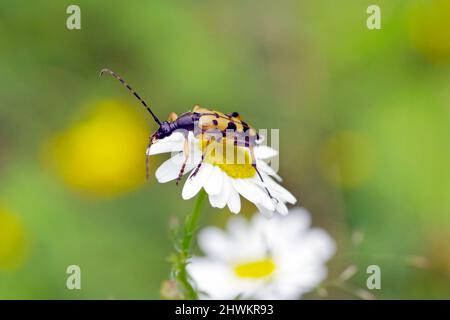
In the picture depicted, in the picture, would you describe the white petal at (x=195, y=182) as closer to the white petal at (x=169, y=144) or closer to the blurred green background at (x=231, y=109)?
the white petal at (x=169, y=144)

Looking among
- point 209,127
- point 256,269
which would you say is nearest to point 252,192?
point 209,127

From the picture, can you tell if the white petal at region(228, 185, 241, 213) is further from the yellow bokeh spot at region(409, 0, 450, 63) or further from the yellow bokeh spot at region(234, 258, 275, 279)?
the yellow bokeh spot at region(409, 0, 450, 63)

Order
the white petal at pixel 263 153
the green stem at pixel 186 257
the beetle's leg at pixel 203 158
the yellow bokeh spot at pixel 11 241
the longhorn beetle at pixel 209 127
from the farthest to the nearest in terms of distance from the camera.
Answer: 1. the yellow bokeh spot at pixel 11 241
2. the white petal at pixel 263 153
3. the longhorn beetle at pixel 209 127
4. the beetle's leg at pixel 203 158
5. the green stem at pixel 186 257

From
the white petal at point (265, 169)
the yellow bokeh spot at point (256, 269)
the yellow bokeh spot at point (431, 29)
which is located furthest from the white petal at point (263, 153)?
the yellow bokeh spot at point (431, 29)

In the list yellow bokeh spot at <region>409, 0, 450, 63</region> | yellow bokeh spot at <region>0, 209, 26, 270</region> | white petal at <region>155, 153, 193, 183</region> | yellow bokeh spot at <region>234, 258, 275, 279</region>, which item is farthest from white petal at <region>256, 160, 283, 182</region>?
yellow bokeh spot at <region>409, 0, 450, 63</region>
